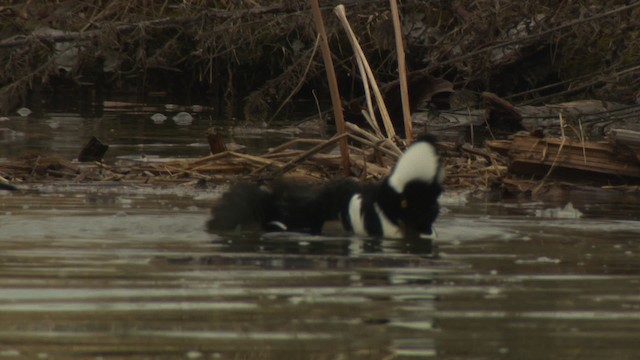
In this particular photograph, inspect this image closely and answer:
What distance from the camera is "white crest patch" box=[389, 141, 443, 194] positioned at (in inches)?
264

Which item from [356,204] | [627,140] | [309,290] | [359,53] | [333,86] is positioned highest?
[359,53]

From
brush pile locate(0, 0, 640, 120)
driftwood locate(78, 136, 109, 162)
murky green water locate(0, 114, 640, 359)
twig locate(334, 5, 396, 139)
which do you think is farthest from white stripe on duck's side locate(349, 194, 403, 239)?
brush pile locate(0, 0, 640, 120)

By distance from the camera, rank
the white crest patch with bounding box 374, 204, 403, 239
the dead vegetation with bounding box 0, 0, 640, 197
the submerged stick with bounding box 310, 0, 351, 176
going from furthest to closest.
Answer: the dead vegetation with bounding box 0, 0, 640, 197 → the submerged stick with bounding box 310, 0, 351, 176 → the white crest patch with bounding box 374, 204, 403, 239

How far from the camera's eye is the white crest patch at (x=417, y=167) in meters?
6.70

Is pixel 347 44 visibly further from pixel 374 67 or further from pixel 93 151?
pixel 93 151

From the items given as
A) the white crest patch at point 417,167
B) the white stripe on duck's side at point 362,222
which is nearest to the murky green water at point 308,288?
the white stripe on duck's side at point 362,222

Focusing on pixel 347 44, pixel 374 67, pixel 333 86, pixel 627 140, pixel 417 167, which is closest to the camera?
pixel 417 167

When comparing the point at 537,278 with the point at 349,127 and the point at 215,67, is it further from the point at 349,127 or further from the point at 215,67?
the point at 215,67

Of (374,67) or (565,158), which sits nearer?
(565,158)

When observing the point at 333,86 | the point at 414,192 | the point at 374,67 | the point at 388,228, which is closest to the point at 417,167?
the point at 414,192

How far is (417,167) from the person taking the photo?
6809 mm

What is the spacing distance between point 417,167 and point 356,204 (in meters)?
0.52

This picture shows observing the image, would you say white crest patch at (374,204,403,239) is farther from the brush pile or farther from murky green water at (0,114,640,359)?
the brush pile

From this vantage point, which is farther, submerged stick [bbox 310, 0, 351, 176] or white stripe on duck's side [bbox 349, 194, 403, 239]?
submerged stick [bbox 310, 0, 351, 176]
